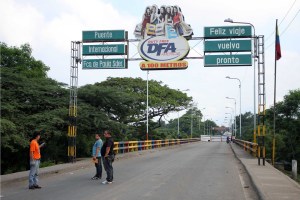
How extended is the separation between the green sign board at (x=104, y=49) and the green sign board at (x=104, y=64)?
375 millimetres

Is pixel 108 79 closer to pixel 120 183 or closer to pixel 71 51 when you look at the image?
pixel 71 51

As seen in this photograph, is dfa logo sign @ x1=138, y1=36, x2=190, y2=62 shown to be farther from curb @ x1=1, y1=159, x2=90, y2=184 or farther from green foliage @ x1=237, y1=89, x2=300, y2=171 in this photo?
green foliage @ x1=237, y1=89, x2=300, y2=171

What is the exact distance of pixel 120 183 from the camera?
526 inches

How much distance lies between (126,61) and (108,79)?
108 ft

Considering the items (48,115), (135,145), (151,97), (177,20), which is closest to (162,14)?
(177,20)

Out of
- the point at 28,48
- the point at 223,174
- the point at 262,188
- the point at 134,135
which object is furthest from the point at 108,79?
the point at 262,188

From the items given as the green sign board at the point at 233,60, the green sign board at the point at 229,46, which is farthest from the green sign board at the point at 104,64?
the green sign board at the point at 233,60

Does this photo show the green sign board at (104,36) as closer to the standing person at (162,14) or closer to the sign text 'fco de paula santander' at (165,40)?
the sign text 'fco de paula santander' at (165,40)

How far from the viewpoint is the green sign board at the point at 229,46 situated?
21.6 meters

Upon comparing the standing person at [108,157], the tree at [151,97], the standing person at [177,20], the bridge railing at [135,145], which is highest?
the standing person at [177,20]

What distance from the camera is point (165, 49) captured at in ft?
71.4

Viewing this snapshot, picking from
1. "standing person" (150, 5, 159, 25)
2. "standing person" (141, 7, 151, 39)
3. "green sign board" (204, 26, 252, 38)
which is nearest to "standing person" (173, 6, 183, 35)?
"standing person" (150, 5, 159, 25)

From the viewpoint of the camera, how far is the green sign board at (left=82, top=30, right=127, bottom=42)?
2247 cm

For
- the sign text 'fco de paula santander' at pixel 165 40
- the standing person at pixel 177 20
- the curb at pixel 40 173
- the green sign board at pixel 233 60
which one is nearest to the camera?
the curb at pixel 40 173
